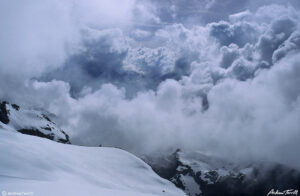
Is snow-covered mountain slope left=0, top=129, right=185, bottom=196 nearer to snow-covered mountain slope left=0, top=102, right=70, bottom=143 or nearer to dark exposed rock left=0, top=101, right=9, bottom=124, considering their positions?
dark exposed rock left=0, top=101, right=9, bottom=124

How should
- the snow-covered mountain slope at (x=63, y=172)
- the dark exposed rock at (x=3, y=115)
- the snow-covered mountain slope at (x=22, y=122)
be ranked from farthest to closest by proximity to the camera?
the snow-covered mountain slope at (x=22, y=122) < the dark exposed rock at (x=3, y=115) < the snow-covered mountain slope at (x=63, y=172)

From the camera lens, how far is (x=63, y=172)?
24016 millimetres

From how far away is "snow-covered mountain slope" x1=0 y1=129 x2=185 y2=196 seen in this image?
1680 centimetres

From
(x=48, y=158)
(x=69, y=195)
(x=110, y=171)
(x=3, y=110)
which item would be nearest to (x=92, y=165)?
(x=110, y=171)

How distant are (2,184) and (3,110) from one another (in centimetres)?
16500

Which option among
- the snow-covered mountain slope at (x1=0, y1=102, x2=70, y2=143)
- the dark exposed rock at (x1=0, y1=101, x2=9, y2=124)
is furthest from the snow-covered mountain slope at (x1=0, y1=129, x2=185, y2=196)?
the snow-covered mountain slope at (x1=0, y1=102, x2=70, y2=143)

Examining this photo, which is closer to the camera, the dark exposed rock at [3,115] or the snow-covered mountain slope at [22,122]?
the dark exposed rock at [3,115]

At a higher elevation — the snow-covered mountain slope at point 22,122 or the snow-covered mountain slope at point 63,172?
the snow-covered mountain slope at point 22,122

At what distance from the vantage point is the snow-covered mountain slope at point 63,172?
16797mm

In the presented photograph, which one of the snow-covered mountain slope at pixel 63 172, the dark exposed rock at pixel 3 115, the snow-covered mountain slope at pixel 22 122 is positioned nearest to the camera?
the snow-covered mountain slope at pixel 63 172

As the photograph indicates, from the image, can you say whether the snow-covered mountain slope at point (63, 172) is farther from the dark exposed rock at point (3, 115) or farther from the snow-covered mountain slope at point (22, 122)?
the snow-covered mountain slope at point (22, 122)

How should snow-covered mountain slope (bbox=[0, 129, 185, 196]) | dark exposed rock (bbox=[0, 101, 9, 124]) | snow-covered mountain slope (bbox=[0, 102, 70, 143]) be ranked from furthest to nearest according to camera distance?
snow-covered mountain slope (bbox=[0, 102, 70, 143]) < dark exposed rock (bbox=[0, 101, 9, 124]) < snow-covered mountain slope (bbox=[0, 129, 185, 196])

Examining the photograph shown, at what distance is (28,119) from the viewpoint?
194 m

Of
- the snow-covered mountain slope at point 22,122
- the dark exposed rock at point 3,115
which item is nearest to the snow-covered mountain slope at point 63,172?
the dark exposed rock at point 3,115
